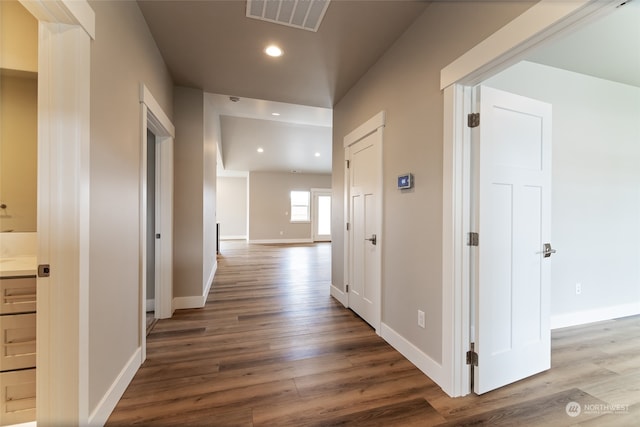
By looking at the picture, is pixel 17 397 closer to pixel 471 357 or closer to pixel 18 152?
pixel 18 152

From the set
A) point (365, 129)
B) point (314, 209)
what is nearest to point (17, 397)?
point (365, 129)

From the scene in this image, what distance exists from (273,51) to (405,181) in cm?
170

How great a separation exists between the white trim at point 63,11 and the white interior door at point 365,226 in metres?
2.13

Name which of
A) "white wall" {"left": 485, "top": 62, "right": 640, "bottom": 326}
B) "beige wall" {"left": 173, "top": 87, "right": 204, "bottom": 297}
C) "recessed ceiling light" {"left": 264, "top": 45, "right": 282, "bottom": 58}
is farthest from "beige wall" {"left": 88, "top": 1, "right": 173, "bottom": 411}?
"white wall" {"left": 485, "top": 62, "right": 640, "bottom": 326}

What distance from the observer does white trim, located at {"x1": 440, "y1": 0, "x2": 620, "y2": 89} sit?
1096mm

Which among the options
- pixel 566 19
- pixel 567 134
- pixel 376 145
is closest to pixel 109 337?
pixel 376 145

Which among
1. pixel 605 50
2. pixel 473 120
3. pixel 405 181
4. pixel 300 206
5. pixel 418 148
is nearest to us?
pixel 473 120

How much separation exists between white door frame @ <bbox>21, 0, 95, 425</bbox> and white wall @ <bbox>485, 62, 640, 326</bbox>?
3410mm

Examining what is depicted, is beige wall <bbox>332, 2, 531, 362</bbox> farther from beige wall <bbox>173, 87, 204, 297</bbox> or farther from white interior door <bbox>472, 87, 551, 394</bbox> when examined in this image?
beige wall <bbox>173, 87, 204, 297</bbox>

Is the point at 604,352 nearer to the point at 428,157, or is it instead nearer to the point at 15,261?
the point at 428,157

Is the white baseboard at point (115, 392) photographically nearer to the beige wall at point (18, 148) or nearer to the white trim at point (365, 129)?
the beige wall at point (18, 148)

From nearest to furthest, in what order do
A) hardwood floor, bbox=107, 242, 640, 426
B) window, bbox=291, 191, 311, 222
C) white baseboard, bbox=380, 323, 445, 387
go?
hardwood floor, bbox=107, 242, 640, 426
white baseboard, bbox=380, 323, 445, 387
window, bbox=291, 191, 311, 222

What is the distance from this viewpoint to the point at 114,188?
1.60m

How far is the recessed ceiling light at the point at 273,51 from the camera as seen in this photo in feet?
7.68
